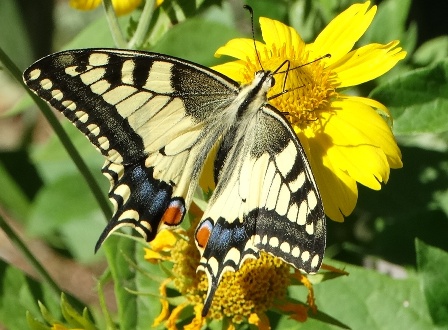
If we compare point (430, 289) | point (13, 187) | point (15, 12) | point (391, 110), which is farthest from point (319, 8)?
point (15, 12)

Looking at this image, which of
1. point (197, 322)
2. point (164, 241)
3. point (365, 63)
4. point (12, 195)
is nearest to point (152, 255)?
point (164, 241)

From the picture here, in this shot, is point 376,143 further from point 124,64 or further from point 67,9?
point 67,9

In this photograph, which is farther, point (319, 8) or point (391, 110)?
point (319, 8)

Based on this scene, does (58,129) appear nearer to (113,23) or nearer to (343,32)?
(113,23)

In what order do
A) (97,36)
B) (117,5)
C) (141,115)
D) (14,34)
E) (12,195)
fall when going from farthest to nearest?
(14,34) < (12,195) < (97,36) < (117,5) < (141,115)

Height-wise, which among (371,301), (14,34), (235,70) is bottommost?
(371,301)

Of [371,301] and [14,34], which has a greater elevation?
[14,34]

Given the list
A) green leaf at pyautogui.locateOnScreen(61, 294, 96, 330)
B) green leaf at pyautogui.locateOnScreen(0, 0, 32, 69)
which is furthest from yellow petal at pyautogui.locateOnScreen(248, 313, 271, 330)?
green leaf at pyautogui.locateOnScreen(0, 0, 32, 69)

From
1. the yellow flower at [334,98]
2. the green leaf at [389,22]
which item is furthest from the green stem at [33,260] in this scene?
the green leaf at [389,22]
